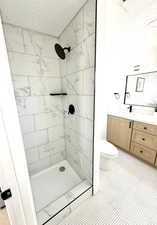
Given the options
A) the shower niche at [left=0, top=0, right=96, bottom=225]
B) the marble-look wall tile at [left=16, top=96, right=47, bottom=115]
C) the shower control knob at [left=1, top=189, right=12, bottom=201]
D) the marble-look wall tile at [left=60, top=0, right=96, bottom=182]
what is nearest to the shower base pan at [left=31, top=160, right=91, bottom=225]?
the shower niche at [left=0, top=0, right=96, bottom=225]

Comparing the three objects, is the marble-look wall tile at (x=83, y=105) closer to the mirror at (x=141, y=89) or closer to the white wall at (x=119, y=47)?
the white wall at (x=119, y=47)

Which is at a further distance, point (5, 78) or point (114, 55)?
point (114, 55)

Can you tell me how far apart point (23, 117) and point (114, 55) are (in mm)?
2140

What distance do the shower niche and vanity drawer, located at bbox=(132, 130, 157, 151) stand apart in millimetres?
1152

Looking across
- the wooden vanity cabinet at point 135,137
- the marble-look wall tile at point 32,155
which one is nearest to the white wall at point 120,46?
the wooden vanity cabinet at point 135,137

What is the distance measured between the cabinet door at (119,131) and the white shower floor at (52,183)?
1.17 m

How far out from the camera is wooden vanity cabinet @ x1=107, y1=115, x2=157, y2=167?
65.4 inches

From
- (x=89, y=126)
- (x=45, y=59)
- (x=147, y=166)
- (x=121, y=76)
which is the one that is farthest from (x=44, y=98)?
(x=147, y=166)

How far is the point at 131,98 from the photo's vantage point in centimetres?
240

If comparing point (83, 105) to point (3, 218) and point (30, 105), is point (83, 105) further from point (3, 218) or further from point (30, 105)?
point (3, 218)

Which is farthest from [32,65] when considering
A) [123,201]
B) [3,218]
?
[123,201]

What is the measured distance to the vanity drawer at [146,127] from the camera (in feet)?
5.28

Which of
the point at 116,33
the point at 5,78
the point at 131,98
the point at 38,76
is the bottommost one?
the point at 131,98

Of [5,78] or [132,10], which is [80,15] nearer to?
[132,10]
